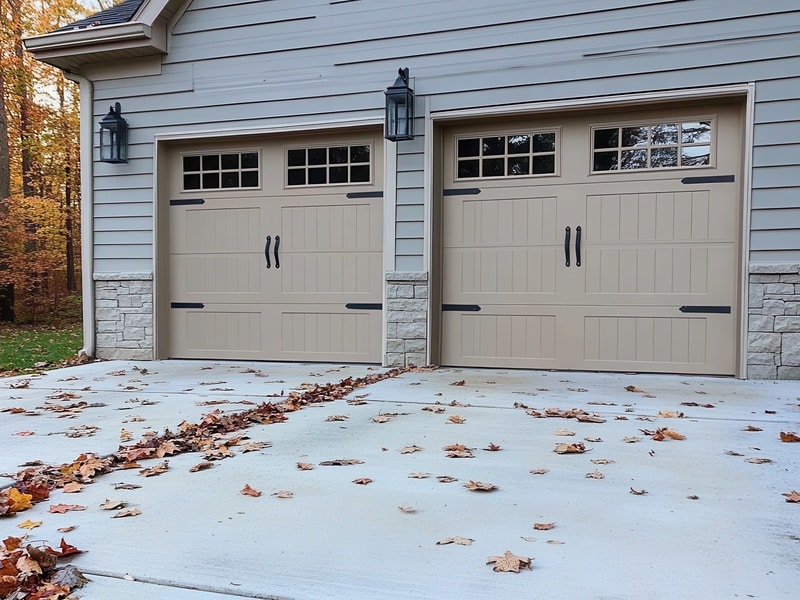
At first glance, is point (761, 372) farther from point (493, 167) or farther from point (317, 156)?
point (317, 156)

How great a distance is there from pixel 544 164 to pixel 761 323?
2.14 meters

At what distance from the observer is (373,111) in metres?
5.74

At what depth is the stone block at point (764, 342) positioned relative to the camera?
15.9ft

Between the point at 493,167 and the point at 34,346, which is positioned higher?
the point at 493,167

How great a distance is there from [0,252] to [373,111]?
970cm

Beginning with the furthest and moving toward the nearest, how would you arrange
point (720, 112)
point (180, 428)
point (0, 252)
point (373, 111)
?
point (0, 252) → point (373, 111) → point (720, 112) → point (180, 428)

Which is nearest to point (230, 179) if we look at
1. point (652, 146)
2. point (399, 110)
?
point (399, 110)

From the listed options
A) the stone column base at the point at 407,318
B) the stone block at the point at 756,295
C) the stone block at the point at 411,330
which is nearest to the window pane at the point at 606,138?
the stone block at the point at 756,295

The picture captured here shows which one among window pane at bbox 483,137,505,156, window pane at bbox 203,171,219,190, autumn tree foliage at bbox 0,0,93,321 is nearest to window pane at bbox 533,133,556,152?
window pane at bbox 483,137,505,156

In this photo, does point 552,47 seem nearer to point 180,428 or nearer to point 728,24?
point 728,24

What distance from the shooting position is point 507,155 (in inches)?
221

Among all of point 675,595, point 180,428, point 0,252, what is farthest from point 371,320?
point 0,252

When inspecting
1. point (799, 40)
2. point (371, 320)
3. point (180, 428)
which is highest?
point (799, 40)

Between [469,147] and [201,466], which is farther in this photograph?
[469,147]
